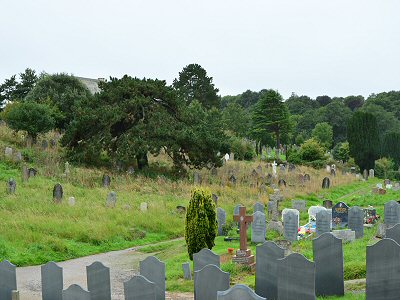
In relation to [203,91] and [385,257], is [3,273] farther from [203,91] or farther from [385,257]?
[203,91]

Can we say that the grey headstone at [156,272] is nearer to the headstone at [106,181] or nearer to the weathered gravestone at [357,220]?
the weathered gravestone at [357,220]

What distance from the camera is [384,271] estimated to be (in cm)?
911

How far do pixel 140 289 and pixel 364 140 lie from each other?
45.5m

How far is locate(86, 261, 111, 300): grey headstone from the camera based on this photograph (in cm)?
1060

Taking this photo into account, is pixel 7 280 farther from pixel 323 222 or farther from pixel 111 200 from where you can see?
pixel 111 200

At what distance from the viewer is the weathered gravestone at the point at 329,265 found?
1025 cm

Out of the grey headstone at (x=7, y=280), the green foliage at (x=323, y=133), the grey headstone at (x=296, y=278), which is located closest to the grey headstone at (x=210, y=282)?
the grey headstone at (x=296, y=278)

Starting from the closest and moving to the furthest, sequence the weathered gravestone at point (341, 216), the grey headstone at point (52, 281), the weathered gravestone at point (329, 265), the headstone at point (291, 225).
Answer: the weathered gravestone at point (329, 265) → the grey headstone at point (52, 281) → the headstone at point (291, 225) → the weathered gravestone at point (341, 216)

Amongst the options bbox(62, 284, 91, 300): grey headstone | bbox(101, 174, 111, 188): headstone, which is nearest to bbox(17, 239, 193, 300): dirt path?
bbox(62, 284, 91, 300): grey headstone

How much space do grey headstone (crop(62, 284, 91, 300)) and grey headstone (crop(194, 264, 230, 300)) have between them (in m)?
2.03

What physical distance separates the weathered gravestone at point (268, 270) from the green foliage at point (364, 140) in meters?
42.7

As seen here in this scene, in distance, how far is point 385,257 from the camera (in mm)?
9117

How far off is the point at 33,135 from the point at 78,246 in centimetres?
1793

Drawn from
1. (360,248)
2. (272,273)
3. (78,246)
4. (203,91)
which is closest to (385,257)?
(272,273)
